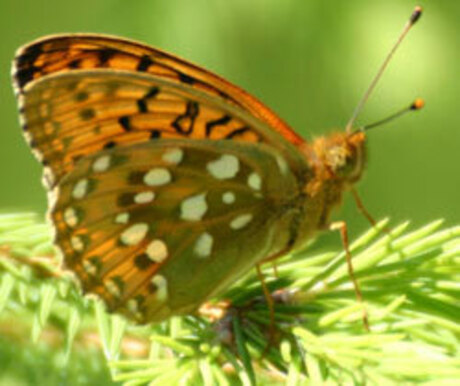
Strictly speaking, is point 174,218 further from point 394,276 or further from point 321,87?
point 321,87

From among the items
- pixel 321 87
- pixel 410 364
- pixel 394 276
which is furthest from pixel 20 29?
pixel 410 364

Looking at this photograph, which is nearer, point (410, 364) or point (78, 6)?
point (410, 364)

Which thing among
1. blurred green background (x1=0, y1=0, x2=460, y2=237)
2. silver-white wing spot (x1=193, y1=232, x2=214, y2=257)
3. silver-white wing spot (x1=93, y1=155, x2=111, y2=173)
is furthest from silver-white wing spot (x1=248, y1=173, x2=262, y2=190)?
blurred green background (x1=0, y1=0, x2=460, y2=237)

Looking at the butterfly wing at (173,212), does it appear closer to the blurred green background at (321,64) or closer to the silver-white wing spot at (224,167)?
the silver-white wing spot at (224,167)

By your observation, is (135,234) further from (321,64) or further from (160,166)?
(321,64)

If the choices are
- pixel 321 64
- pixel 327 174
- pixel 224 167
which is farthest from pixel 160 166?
pixel 321 64

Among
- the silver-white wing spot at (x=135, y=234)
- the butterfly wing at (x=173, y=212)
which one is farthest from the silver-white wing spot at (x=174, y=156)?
the silver-white wing spot at (x=135, y=234)

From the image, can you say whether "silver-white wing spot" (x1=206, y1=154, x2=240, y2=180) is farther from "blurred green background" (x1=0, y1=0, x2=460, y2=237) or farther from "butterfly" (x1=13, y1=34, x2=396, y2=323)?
"blurred green background" (x1=0, y1=0, x2=460, y2=237)
